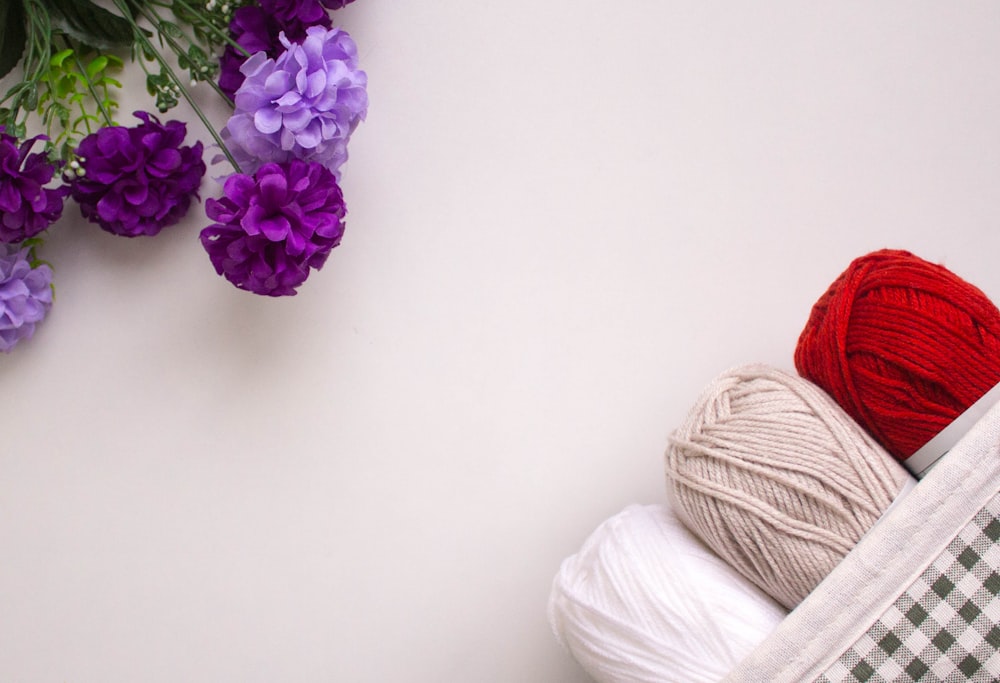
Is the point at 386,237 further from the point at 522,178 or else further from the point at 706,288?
the point at 706,288

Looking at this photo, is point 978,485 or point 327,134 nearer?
point 978,485

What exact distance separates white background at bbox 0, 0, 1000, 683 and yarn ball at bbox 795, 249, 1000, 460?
0.15m

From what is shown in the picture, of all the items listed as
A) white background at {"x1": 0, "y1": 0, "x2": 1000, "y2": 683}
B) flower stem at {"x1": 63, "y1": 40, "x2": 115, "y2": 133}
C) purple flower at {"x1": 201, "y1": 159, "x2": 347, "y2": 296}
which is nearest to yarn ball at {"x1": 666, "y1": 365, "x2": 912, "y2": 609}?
white background at {"x1": 0, "y1": 0, "x2": 1000, "y2": 683}

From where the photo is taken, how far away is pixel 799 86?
28.3 inches

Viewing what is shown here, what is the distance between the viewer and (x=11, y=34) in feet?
2.42

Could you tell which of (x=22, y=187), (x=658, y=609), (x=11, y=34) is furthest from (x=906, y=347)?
(x=11, y=34)

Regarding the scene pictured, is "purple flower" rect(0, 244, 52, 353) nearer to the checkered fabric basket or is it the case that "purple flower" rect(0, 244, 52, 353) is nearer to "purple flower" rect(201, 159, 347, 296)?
"purple flower" rect(201, 159, 347, 296)

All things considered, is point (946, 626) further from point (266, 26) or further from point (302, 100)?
point (266, 26)

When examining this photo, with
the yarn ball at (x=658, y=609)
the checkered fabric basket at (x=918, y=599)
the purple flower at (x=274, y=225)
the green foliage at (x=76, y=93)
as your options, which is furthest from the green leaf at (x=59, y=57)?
the checkered fabric basket at (x=918, y=599)

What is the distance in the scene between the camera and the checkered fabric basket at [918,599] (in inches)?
20.1

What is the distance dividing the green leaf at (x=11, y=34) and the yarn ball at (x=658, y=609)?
0.68 metres

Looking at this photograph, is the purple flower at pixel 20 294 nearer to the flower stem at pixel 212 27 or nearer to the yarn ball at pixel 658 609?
the flower stem at pixel 212 27

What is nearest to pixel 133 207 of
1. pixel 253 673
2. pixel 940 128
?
pixel 253 673

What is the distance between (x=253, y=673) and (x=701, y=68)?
695 millimetres
